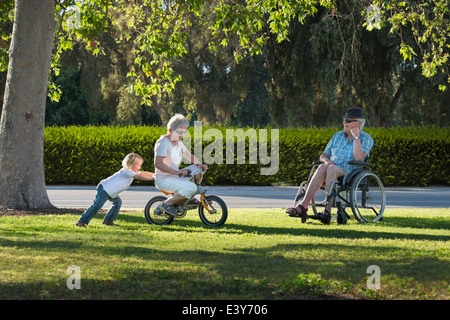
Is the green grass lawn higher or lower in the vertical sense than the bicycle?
lower

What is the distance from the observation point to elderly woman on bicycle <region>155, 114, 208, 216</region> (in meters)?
8.99

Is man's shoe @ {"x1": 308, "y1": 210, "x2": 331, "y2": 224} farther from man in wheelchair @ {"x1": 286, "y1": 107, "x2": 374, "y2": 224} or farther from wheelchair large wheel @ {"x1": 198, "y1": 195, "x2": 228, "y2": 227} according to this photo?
wheelchair large wheel @ {"x1": 198, "y1": 195, "x2": 228, "y2": 227}

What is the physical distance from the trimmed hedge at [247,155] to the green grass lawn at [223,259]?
10.2 metres

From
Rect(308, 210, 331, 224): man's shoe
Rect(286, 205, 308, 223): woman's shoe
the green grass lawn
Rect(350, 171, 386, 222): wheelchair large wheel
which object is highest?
Rect(350, 171, 386, 222): wheelchair large wheel

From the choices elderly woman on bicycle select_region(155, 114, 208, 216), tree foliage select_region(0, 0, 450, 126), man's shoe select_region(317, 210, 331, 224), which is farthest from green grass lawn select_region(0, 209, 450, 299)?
tree foliage select_region(0, 0, 450, 126)

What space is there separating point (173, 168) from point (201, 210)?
29.9 inches

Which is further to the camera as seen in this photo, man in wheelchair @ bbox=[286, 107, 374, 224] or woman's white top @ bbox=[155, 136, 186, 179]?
man in wheelchair @ bbox=[286, 107, 374, 224]

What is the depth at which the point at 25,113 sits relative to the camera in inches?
431

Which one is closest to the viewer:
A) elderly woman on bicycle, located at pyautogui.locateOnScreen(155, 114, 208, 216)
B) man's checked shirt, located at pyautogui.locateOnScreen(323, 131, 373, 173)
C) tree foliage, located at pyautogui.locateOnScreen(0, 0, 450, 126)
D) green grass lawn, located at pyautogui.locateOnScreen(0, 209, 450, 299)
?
green grass lawn, located at pyautogui.locateOnScreen(0, 209, 450, 299)

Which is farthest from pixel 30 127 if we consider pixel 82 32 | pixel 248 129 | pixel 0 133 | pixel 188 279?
pixel 248 129

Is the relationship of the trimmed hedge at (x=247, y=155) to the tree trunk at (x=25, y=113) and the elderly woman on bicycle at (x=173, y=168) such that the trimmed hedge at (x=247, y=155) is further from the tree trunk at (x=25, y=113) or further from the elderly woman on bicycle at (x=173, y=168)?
the elderly woman on bicycle at (x=173, y=168)

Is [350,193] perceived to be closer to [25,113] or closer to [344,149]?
[344,149]

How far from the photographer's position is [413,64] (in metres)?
24.5

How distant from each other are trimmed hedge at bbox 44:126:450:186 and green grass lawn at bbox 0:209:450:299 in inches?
401
